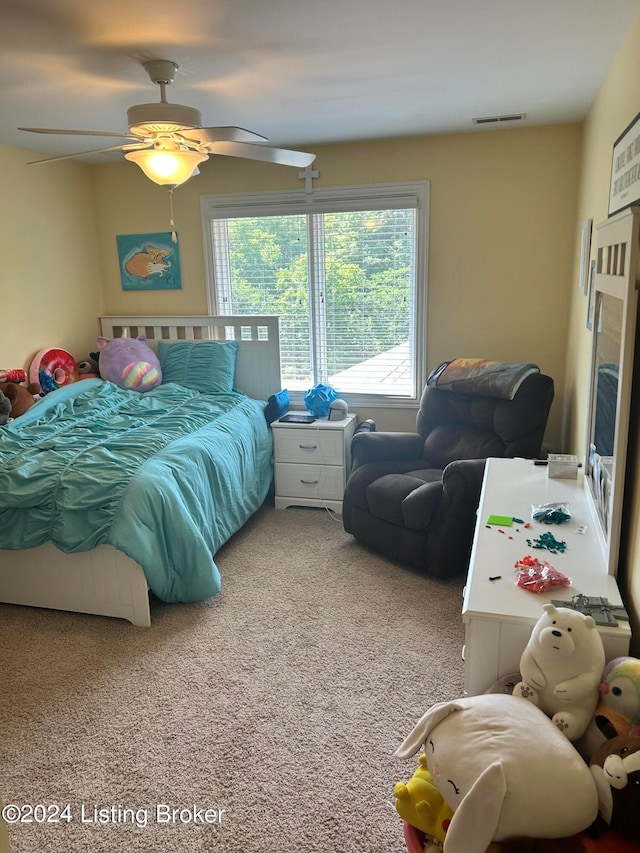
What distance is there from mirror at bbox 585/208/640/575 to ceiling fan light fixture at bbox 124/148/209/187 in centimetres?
163

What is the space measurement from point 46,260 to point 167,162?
2.08 meters

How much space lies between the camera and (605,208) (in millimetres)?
2547

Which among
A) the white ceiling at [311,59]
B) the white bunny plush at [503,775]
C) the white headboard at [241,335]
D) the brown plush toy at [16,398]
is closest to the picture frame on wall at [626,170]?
the white ceiling at [311,59]

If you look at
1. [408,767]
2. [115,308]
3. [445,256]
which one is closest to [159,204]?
[115,308]

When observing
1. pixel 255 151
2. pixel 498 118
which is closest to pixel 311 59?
pixel 255 151

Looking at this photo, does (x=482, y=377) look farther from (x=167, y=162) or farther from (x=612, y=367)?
(x=167, y=162)

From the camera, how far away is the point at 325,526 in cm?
373

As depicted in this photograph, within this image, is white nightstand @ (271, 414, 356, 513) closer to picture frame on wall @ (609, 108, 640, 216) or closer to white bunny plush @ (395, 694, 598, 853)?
picture frame on wall @ (609, 108, 640, 216)

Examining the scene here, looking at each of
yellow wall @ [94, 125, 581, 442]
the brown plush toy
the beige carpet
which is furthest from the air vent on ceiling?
the brown plush toy

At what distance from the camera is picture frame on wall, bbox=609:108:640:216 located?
1.79m

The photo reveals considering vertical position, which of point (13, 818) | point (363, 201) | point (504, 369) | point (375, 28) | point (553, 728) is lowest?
point (13, 818)

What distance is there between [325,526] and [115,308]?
8.18ft

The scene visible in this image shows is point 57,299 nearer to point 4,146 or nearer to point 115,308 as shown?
point 115,308

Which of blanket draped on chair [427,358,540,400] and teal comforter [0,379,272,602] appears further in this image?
blanket draped on chair [427,358,540,400]
